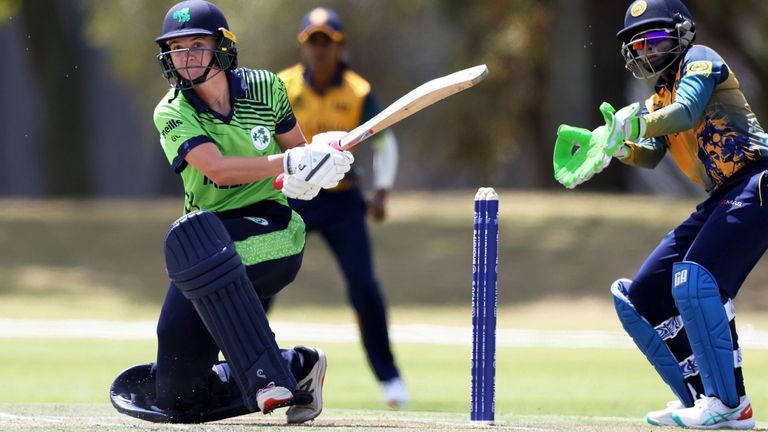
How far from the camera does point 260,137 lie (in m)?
5.89

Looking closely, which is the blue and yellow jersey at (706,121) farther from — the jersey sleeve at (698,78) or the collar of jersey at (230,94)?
the collar of jersey at (230,94)

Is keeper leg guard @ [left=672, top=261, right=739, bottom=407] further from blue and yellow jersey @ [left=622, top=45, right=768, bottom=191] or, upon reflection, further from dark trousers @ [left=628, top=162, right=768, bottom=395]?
blue and yellow jersey @ [left=622, top=45, right=768, bottom=191]

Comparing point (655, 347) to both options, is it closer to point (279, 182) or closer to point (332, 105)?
point (279, 182)

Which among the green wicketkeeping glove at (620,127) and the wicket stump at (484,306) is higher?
the green wicketkeeping glove at (620,127)

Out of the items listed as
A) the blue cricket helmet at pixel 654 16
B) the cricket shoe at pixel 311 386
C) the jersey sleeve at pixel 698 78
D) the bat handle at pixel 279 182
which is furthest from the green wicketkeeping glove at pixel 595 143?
the cricket shoe at pixel 311 386

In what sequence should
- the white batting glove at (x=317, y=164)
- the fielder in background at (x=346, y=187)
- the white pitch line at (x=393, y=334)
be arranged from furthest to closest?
the white pitch line at (x=393, y=334) < the fielder in background at (x=346, y=187) < the white batting glove at (x=317, y=164)

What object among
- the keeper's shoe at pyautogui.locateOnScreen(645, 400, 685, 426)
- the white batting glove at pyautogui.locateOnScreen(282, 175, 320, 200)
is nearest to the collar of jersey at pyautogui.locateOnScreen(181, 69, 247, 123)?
the white batting glove at pyautogui.locateOnScreen(282, 175, 320, 200)

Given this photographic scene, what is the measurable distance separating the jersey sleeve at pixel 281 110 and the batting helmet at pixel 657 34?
1.45m

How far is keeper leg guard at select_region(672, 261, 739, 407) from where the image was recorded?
5.71 meters

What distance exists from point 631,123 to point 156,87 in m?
18.1

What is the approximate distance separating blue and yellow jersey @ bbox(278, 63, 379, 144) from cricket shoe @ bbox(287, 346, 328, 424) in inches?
103

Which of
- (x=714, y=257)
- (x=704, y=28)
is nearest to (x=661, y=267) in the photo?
(x=714, y=257)

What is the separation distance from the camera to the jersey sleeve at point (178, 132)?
5.67 metres

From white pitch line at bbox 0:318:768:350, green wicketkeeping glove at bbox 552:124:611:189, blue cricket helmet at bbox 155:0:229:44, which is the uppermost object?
blue cricket helmet at bbox 155:0:229:44
